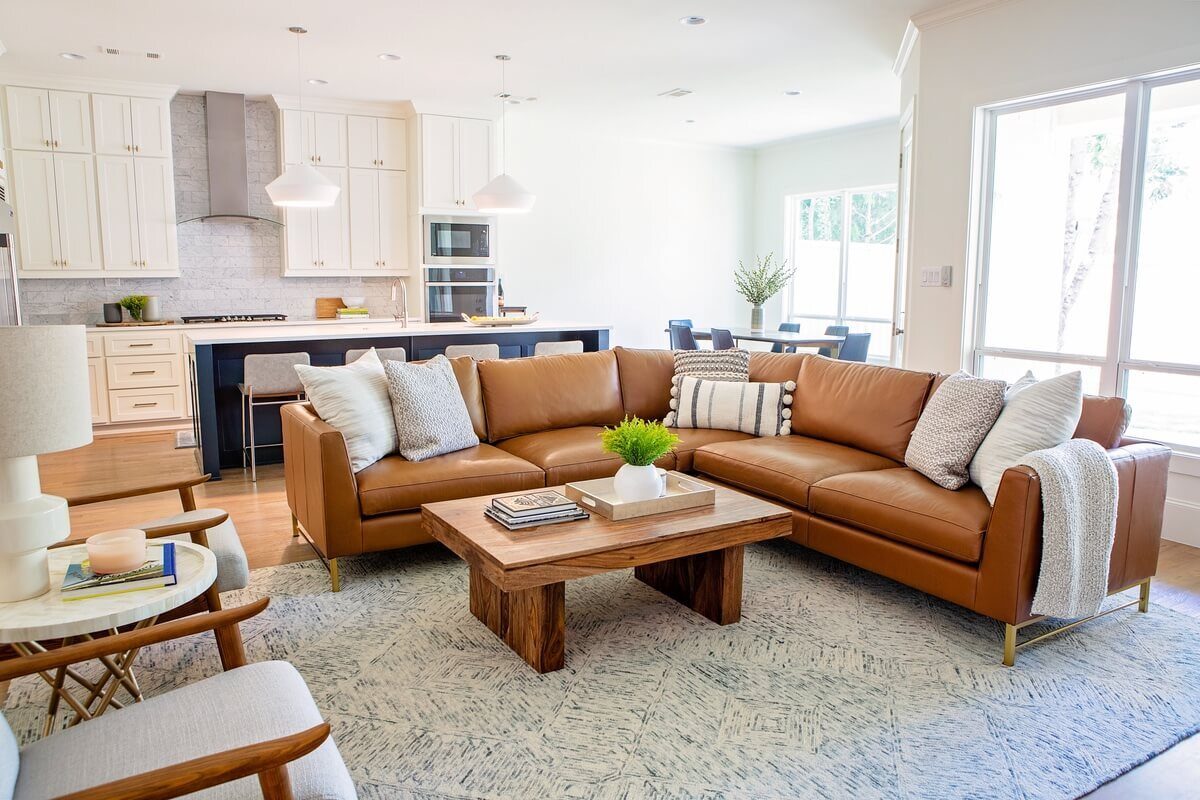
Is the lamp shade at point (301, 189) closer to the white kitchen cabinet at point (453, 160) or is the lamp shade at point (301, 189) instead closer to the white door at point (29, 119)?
the white kitchen cabinet at point (453, 160)

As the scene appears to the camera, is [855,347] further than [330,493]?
Yes

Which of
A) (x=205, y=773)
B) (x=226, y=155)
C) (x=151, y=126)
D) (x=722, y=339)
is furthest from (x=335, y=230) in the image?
(x=205, y=773)

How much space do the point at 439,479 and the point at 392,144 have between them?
16.8 ft

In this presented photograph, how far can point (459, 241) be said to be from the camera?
25.6 ft

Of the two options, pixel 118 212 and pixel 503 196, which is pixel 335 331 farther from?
pixel 118 212

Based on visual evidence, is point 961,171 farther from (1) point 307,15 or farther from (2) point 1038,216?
(1) point 307,15

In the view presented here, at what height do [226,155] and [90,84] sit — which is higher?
[90,84]

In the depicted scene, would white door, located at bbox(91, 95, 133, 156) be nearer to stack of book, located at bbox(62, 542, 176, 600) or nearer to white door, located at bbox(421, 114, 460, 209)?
white door, located at bbox(421, 114, 460, 209)

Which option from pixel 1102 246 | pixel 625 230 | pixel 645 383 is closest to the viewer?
pixel 1102 246

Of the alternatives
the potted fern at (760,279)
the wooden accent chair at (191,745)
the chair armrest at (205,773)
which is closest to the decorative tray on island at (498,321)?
the potted fern at (760,279)

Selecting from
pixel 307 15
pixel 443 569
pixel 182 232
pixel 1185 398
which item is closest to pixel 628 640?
pixel 443 569

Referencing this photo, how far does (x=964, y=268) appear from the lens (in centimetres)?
479

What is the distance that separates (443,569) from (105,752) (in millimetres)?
2079

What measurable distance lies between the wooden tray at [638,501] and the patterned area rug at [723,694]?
1.41ft
